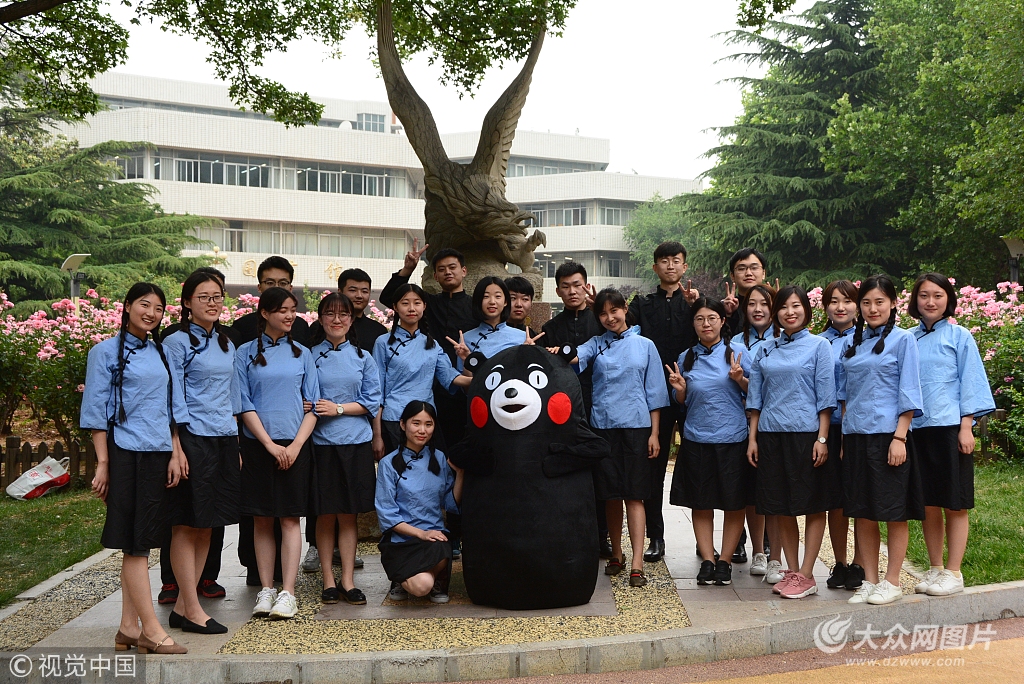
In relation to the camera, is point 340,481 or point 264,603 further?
point 340,481

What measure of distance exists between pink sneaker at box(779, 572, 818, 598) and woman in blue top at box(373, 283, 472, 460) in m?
2.49

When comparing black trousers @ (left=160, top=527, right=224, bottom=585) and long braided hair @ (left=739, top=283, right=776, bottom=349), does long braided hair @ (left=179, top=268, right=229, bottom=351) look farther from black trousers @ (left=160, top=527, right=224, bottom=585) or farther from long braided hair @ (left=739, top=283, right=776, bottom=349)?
long braided hair @ (left=739, top=283, right=776, bottom=349)

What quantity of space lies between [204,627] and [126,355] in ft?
5.27

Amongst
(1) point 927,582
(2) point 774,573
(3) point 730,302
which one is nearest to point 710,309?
(3) point 730,302

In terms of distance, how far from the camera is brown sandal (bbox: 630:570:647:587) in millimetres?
6027

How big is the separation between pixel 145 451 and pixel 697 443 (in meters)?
3.50

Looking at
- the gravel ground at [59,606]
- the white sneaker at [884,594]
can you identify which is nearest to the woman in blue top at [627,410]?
the white sneaker at [884,594]

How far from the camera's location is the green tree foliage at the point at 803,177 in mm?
27172

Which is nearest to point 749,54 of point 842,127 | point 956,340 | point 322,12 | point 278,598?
point 842,127

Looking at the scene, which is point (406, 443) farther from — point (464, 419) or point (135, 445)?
point (135, 445)

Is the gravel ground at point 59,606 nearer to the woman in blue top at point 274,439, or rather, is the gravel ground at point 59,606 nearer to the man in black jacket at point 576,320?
the woman in blue top at point 274,439

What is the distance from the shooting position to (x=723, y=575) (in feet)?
19.9

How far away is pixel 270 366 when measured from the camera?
556 centimetres

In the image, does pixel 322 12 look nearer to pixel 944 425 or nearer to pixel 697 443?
pixel 697 443
